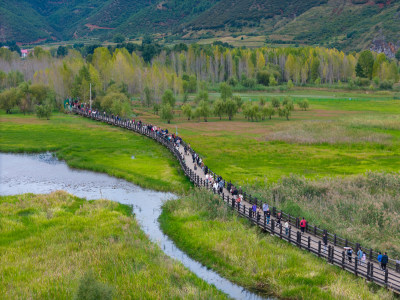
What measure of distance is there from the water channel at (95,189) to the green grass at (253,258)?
0.76 m

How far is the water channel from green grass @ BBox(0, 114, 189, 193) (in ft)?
6.54

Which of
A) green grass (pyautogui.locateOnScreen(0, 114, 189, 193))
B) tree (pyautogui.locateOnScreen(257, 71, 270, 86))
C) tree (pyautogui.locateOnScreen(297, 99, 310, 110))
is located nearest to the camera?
green grass (pyautogui.locateOnScreen(0, 114, 189, 193))

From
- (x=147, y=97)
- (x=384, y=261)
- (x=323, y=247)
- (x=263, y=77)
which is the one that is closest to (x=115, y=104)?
(x=147, y=97)

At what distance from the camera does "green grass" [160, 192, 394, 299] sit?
2597 cm

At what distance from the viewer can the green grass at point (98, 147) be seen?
53.1 m

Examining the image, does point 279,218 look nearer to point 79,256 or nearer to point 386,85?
point 79,256

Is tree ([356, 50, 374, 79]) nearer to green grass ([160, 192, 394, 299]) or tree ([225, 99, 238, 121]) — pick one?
tree ([225, 99, 238, 121])

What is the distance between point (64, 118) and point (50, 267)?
240ft

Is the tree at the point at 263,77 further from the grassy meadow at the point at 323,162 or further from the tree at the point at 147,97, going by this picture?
the tree at the point at 147,97

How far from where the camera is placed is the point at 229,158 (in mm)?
62062

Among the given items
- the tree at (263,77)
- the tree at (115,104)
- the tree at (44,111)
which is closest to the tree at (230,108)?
the tree at (115,104)

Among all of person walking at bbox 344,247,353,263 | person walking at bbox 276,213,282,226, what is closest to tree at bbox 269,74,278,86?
person walking at bbox 276,213,282,226

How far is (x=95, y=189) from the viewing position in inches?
1880

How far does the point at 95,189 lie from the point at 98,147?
22452 mm
